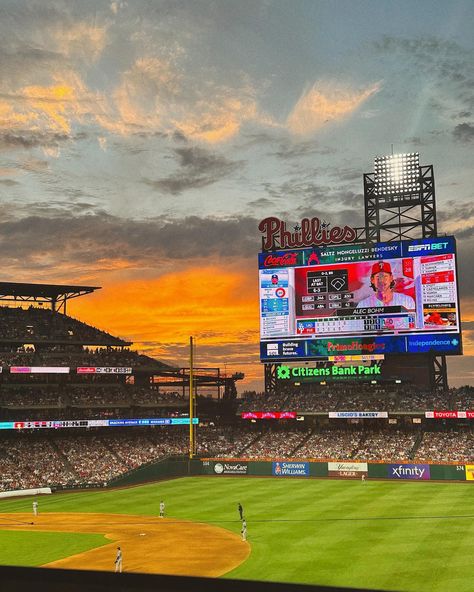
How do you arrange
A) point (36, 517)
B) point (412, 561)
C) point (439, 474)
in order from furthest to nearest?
point (439, 474) < point (36, 517) < point (412, 561)

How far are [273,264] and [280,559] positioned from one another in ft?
139

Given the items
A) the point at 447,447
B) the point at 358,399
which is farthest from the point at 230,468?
the point at 447,447

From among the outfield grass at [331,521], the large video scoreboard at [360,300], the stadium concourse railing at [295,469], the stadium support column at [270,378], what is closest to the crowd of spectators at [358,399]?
the stadium support column at [270,378]

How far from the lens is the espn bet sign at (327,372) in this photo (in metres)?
67.6

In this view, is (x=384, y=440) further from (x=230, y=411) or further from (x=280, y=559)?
(x=280, y=559)

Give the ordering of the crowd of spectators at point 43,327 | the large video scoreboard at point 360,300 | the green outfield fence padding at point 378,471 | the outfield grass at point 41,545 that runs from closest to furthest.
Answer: the outfield grass at point 41,545, the green outfield fence padding at point 378,471, the large video scoreboard at point 360,300, the crowd of spectators at point 43,327

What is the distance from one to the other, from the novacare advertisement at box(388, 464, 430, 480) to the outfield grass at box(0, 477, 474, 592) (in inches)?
82.5

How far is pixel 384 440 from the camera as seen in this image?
217 feet

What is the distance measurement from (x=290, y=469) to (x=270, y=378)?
15.2 metres

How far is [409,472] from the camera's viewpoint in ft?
186

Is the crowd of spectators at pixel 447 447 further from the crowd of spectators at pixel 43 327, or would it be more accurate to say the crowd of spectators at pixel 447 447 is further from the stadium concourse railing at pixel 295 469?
the crowd of spectators at pixel 43 327

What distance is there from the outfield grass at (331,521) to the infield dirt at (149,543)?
1.36m

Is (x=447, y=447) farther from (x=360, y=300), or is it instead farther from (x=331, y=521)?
(x=331, y=521)

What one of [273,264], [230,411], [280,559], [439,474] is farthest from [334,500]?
[230,411]
